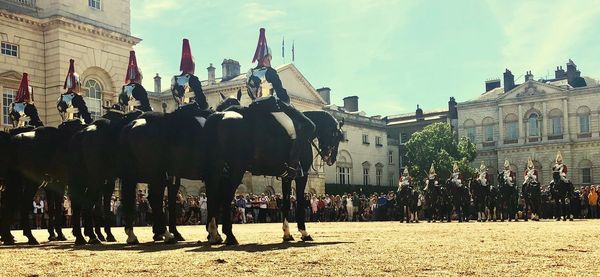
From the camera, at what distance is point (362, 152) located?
93.9 meters

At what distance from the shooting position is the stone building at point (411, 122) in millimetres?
100688

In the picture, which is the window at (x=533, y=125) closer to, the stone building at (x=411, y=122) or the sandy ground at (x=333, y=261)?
the stone building at (x=411, y=122)

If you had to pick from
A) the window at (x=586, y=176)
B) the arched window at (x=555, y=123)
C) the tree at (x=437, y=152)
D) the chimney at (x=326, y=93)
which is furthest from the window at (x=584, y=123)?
the chimney at (x=326, y=93)

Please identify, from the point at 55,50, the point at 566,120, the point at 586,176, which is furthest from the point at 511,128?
the point at 55,50

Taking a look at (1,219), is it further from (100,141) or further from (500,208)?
(500,208)

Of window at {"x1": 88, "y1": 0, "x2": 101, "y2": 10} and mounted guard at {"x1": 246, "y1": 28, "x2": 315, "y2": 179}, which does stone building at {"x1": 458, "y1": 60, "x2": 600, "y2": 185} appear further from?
mounted guard at {"x1": 246, "y1": 28, "x2": 315, "y2": 179}

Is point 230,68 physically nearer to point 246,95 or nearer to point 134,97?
point 246,95

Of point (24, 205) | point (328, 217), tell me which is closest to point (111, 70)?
point (328, 217)

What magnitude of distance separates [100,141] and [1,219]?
3.31 meters

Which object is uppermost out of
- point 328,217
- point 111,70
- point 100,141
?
point 111,70

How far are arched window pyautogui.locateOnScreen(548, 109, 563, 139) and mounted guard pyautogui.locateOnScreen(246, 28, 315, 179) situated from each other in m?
82.3

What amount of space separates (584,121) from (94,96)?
6240cm

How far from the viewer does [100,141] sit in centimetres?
1414

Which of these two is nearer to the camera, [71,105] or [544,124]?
[71,105]
